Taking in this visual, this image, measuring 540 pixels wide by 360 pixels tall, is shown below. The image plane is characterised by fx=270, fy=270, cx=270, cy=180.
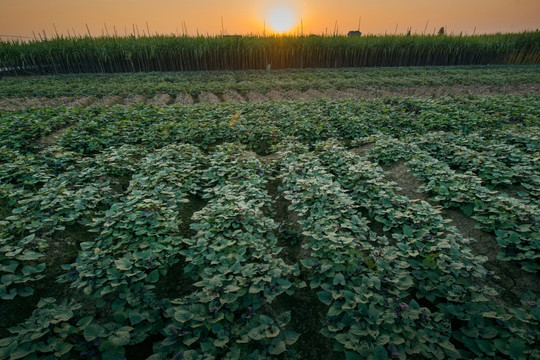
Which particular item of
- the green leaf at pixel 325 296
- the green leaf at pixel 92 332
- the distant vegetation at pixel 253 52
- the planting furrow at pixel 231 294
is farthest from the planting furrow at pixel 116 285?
the distant vegetation at pixel 253 52

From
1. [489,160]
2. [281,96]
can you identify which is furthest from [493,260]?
[281,96]

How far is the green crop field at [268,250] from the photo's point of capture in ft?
7.36

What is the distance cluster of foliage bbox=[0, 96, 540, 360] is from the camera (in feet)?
7.30

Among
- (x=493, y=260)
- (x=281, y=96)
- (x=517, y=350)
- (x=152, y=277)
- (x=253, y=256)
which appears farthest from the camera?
(x=281, y=96)

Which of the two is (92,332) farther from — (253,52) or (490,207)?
(253,52)

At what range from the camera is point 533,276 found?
288 centimetres

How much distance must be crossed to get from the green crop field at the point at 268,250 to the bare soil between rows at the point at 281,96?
5.08 m

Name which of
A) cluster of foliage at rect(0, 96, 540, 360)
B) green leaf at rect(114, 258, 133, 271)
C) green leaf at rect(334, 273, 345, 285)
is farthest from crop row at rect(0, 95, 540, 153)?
green leaf at rect(334, 273, 345, 285)

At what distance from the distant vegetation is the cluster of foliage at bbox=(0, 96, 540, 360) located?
1491 cm

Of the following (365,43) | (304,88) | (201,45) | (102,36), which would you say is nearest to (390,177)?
(304,88)

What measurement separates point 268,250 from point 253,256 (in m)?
0.20

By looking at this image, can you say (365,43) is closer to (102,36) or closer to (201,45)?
(201,45)

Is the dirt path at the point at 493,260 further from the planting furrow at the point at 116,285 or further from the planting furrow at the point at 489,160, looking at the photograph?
the planting furrow at the point at 116,285

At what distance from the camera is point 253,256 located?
9.31 ft
